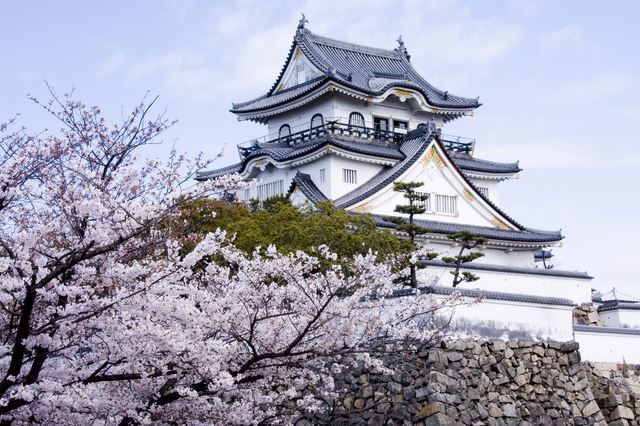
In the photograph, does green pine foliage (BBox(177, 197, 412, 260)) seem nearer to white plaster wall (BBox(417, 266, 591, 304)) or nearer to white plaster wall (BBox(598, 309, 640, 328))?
white plaster wall (BBox(417, 266, 591, 304))

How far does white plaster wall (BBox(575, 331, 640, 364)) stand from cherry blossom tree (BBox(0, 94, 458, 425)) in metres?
9.86

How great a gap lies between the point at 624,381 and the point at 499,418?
514cm

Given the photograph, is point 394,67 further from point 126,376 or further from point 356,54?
point 126,376

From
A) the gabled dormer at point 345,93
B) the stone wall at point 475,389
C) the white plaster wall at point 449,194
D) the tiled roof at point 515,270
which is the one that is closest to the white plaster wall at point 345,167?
the white plaster wall at point 449,194

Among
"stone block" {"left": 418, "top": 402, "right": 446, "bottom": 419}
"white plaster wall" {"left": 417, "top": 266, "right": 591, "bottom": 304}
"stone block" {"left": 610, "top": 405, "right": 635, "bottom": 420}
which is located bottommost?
"stone block" {"left": 610, "top": 405, "right": 635, "bottom": 420}

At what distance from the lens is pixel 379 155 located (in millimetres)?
30203

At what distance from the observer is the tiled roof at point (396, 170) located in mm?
27641

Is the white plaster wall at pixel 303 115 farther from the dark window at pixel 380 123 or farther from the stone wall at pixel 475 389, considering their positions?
the stone wall at pixel 475 389

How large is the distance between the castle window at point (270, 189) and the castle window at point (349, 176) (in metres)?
2.01

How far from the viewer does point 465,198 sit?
30016 mm

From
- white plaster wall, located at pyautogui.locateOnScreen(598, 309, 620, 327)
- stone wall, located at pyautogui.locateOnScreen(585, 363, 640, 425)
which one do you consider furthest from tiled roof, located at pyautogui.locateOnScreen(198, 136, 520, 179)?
stone wall, located at pyautogui.locateOnScreen(585, 363, 640, 425)

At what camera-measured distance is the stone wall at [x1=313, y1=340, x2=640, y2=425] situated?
46.2 ft

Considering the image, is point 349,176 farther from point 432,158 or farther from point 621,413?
point 621,413

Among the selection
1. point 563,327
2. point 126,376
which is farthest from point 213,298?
point 563,327
